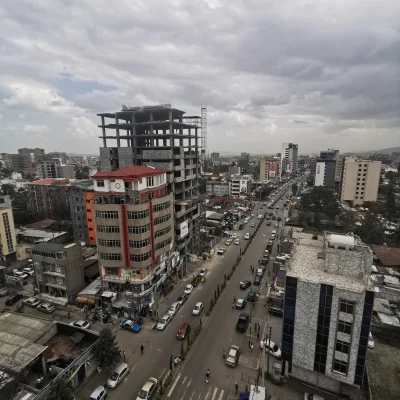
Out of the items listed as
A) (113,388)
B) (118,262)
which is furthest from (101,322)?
(113,388)

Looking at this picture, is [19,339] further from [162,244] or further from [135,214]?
[162,244]

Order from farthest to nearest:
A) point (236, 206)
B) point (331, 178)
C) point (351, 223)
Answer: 1. point (331, 178)
2. point (236, 206)
3. point (351, 223)

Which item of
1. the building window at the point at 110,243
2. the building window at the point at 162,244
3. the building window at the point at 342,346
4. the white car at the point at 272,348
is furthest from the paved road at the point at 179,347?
the building window at the point at 110,243

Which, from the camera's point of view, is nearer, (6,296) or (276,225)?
(6,296)

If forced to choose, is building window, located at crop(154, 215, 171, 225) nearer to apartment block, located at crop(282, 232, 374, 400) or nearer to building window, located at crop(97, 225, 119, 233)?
building window, located at crop(97, 225, 119, 233)

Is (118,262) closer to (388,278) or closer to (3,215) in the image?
(3,215)

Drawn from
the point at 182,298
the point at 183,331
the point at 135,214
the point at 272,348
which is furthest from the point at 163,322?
the point at 135,214
